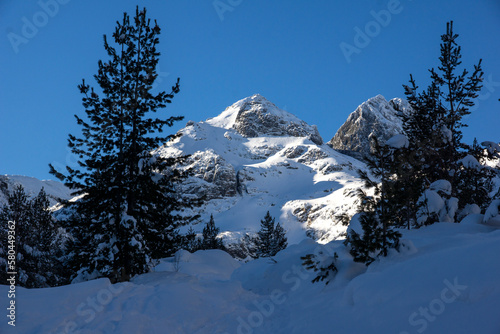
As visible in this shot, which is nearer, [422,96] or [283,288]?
[283,288]

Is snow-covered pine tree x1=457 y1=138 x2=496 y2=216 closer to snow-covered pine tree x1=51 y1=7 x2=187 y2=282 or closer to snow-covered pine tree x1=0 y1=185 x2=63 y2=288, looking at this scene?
snow-covered pine tree x1=51 y1=7 x2=187 y2=282

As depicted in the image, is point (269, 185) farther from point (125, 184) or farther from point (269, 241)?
point (125, 184)

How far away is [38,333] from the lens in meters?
5.45

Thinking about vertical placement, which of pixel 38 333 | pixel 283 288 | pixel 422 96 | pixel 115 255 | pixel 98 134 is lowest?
pixel 283 288

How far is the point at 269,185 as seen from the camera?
527 ft

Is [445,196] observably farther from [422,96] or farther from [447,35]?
[447,35]

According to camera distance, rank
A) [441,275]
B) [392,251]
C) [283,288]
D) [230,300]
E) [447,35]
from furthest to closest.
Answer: [447,35] < [283,288] < [230,300] < [392,251] < [441,275]

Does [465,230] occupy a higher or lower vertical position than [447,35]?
lower

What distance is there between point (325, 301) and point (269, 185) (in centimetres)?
15418

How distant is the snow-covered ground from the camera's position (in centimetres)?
429

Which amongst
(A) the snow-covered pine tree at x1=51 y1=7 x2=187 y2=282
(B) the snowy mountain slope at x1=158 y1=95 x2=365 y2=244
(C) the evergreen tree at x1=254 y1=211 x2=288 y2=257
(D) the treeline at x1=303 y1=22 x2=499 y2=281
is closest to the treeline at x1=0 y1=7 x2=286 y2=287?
(A) the snow-covered pine tree at x1=51 y1=7 x2=187 y2=282

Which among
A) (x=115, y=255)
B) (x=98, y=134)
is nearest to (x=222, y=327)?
(x=115, y=255)

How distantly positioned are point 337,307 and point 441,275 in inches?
78.7

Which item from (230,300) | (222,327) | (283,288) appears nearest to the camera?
(222,327)
